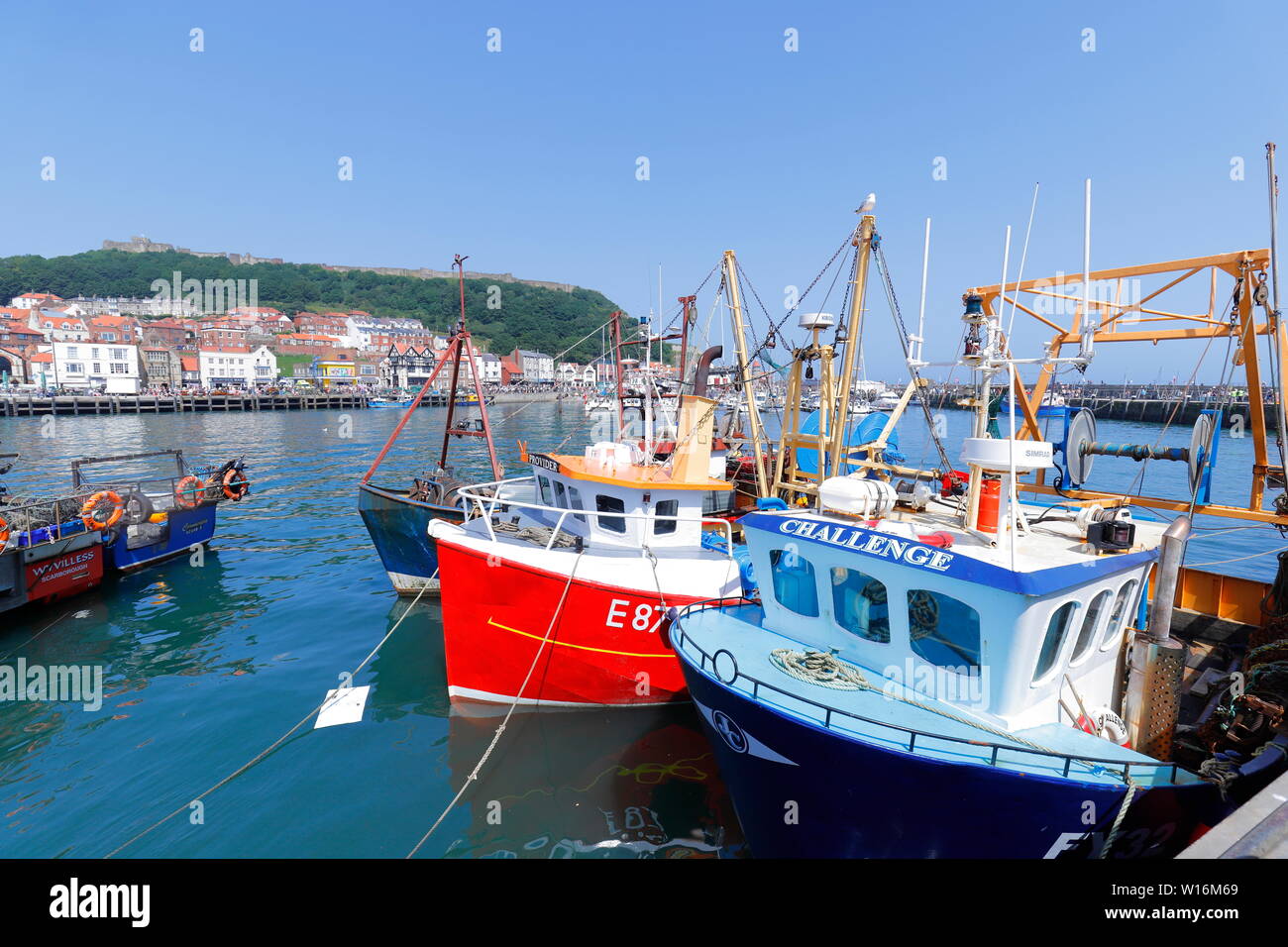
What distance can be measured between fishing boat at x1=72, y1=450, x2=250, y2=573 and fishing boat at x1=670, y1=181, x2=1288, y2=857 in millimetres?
18683

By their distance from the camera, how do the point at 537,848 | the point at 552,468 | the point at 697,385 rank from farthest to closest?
the point at 697,385
the point at 552,468
the point at 537,848

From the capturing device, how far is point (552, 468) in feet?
42.1

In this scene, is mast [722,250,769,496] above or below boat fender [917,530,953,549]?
above

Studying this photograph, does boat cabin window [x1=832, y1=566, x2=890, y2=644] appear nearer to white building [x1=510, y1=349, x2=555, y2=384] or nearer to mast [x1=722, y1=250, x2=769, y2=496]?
mast [x1=722, y1=250, x2=769, y2=496]

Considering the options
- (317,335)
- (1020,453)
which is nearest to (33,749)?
(1020,453)

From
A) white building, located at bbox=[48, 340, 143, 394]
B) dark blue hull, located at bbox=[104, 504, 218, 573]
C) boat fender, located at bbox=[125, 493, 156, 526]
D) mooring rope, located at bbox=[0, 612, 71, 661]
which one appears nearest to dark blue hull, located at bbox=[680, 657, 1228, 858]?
mooring rope, located at bbox=[0, 612, 71, 661]

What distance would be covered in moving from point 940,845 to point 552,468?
8998 mm

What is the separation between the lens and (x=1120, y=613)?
7.43 meters

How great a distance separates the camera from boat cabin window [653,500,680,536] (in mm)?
12133

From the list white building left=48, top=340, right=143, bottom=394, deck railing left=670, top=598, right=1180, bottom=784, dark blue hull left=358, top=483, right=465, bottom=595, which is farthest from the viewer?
white building left=48, top=340, right=143, bottom=394

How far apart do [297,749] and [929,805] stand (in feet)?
31.3

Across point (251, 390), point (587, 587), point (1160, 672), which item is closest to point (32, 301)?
point (251, 390)

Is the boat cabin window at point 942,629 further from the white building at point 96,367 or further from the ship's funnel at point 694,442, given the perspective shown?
the white building at point 96,367
